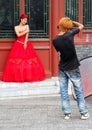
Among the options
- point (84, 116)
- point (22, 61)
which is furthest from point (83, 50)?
point (84, 116)

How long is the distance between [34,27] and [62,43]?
340cm

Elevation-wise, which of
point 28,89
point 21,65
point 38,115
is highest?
point 21,65

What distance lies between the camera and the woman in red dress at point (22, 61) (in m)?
10.1

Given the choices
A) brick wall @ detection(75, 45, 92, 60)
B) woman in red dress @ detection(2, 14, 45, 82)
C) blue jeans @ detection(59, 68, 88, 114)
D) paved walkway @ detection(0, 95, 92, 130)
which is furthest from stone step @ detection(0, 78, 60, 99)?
blue jeans @ detection(59, 68, 88, 114)

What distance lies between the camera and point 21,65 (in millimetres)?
10117

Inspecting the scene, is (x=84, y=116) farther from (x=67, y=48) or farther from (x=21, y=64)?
(x=21, y=64)

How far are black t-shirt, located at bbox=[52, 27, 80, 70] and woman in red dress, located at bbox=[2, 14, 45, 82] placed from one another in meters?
2.81

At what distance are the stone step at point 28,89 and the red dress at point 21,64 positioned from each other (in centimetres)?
15

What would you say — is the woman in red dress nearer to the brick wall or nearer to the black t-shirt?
the brick wall

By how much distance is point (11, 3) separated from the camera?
10.5 meters

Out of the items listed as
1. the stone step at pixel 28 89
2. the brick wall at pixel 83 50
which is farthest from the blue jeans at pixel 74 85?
the brick wall at pixel 83 50

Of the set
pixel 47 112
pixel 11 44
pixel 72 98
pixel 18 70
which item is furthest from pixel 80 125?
pixel 11 44

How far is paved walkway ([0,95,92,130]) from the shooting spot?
23.3 feet

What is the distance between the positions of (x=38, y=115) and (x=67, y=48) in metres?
1.44
